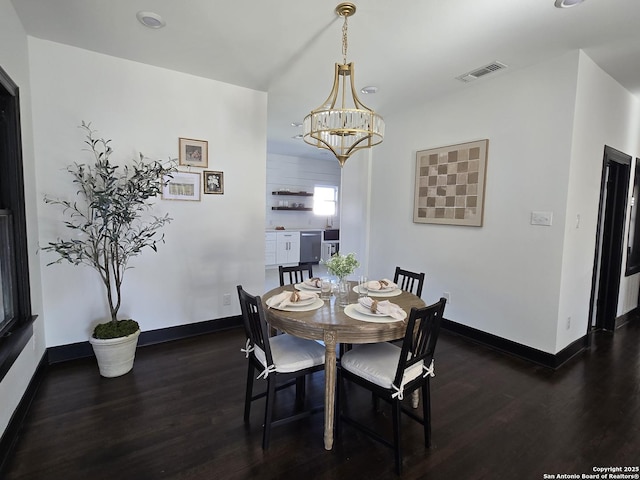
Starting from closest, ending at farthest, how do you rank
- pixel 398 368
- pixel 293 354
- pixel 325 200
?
pixel 398 368, pixel 293 354, pixel 325 200

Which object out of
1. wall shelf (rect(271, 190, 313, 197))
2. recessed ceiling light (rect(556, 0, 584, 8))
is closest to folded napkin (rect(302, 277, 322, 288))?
recessed ceiling light (rect(556, 0, 584, 8))

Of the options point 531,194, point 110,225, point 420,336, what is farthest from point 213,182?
point 531,194

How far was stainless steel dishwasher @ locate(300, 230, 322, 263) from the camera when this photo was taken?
309 inches

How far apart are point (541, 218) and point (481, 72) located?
59.5 inches

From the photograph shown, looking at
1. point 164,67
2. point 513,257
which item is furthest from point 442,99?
point 164,67

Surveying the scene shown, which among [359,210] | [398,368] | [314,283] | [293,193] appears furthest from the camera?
[293,193]

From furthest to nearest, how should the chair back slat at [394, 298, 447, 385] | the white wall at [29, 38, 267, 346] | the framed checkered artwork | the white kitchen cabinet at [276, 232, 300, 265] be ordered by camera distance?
the white kitchen cabinet at [276, 232, 300, 265] → the framed checkered artwork → the white wall at [29, 38, 267, 346] → the chair back slat at [394, 298, 447, 385]

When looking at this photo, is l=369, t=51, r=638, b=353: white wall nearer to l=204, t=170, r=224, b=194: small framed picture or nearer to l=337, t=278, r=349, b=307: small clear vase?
l=337, t=278, r=349, b=307: small clear vase

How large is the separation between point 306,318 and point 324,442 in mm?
745

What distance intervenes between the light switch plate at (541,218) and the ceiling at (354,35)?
137cm

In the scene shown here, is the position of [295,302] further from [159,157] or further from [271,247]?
[271,247]

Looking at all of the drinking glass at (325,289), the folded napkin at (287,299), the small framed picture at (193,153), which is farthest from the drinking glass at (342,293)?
the small framed picture at (193,153)

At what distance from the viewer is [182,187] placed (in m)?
3.41

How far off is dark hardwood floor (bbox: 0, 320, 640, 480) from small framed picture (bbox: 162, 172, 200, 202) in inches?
63.6
